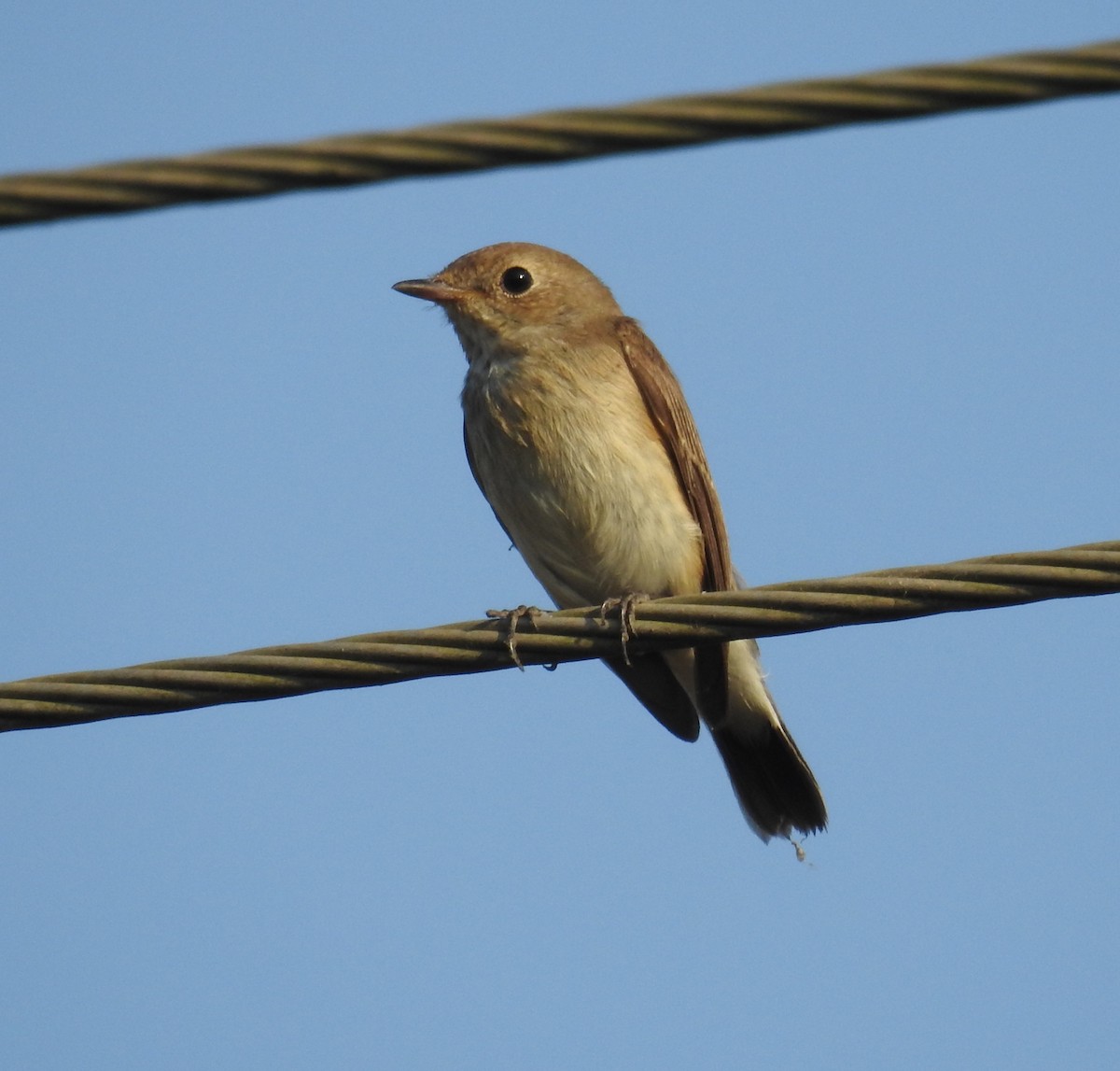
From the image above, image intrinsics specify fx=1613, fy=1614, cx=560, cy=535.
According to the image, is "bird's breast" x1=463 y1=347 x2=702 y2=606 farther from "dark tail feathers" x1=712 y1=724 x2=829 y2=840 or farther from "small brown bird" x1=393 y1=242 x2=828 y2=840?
"dark tail feathers" x1=712 y1=724 x2=829 y2=840

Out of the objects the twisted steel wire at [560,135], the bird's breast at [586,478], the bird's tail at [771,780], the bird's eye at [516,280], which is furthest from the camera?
the bird's eye at [516,280]

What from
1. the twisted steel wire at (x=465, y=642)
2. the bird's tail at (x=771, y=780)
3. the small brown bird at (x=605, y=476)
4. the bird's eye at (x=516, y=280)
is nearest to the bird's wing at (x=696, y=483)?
the small brown bird at (x=605, y=476)

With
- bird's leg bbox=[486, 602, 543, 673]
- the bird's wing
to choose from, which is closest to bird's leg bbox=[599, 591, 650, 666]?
bird's leg bbox=[486, 602, 543, 673]

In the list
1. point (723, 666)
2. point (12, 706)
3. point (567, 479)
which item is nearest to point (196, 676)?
point (12, 706)

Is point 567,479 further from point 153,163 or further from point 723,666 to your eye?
point 153,163

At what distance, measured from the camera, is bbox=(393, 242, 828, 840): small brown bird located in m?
7.11

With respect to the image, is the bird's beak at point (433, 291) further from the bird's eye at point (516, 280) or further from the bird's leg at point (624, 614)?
the bird's leg at point (624, 614)

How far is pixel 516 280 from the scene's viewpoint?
812 centimetres

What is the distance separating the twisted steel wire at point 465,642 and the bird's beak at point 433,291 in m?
3.56

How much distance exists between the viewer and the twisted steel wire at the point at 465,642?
168 inches

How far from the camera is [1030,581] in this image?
431 cm

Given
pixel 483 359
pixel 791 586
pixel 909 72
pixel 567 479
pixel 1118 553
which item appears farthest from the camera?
pixel 483 359

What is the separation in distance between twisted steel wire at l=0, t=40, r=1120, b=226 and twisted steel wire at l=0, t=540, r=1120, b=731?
1.35m

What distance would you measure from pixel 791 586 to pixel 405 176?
1.70 metres
